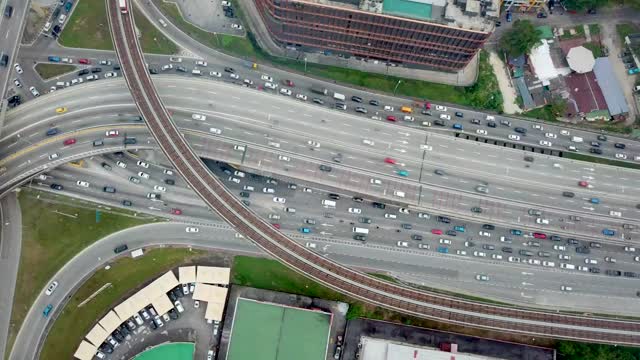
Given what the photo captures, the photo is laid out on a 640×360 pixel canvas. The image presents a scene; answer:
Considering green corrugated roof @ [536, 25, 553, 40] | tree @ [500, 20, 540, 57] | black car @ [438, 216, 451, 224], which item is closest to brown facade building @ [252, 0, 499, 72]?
tree @ [500, 20, 540, 57]

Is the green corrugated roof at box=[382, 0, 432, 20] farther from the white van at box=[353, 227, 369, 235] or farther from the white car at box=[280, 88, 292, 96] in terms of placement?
the white van at box=[353, 227, 369, 235]

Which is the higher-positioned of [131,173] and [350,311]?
[131,173]

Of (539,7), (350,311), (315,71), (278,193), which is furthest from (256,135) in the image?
(539,7)

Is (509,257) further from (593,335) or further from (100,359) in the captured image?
(100,359)

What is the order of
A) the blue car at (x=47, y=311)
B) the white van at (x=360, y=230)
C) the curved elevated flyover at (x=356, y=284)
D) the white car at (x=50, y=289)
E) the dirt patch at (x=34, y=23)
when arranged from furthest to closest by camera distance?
the dirt patch at (x=34, y=23) < the white van at (x=360, y=230) < the white car at (x=50, y=289) < the blue car at (x=47, y=311) < the curved elevated flyover at (x=356, y=284)

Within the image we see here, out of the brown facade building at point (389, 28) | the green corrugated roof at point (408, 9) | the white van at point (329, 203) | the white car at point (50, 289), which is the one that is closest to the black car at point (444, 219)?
the white van at point (329, 203)

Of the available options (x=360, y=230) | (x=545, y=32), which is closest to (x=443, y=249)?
(x=360, y=230)

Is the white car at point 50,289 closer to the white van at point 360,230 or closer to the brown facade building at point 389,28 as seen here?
the white van at point 360,230
